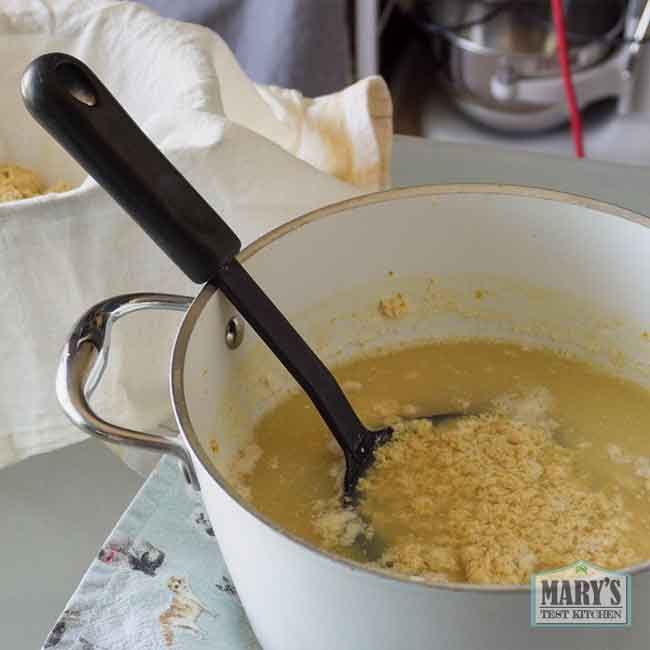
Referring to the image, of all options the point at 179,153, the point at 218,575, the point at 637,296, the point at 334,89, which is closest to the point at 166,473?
the point at 218,575

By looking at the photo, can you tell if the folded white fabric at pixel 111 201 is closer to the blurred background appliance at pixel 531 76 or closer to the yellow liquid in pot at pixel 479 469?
the yellow liquid in pot at pixel 479 469

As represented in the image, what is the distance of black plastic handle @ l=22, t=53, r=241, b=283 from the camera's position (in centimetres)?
46

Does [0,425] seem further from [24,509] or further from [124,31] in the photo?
[124,31]

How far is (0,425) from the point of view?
646 millimetres

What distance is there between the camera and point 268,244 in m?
0.55

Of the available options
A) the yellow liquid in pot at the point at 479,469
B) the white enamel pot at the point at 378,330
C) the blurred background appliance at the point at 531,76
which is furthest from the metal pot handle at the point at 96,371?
the blurred background appliance at the point at 531,76

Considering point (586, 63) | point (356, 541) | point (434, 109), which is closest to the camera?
point (356, 541)

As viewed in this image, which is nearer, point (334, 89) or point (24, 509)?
point (24, 509)

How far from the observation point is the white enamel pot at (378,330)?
381mm

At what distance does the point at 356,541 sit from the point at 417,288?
0.19 meters

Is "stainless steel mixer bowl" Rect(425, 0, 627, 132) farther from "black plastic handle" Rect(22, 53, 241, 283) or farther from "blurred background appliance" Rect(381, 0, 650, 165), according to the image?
"black plastic handle" Rect(22, 53, 241, 283)

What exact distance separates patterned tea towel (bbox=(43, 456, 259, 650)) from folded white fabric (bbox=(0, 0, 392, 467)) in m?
0.10

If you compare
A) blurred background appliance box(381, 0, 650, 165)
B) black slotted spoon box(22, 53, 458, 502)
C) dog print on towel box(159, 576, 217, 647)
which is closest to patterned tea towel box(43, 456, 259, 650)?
dog print on towel box(159, 576, 217, 647)

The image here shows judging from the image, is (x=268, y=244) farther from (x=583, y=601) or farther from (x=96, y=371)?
(x=583, y=601)
